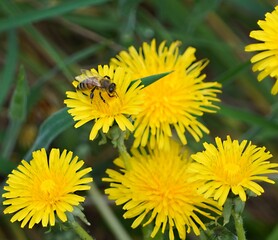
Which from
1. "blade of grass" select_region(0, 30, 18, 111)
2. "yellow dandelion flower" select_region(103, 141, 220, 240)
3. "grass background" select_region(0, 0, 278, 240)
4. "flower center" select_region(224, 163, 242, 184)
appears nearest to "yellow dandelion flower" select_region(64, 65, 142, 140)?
"yellow dandelion flower" select_region(103, 141, 220, 240)

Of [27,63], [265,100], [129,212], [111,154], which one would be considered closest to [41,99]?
[27,63]

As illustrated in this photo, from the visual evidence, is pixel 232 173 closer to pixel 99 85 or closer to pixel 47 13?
pixel 99 85

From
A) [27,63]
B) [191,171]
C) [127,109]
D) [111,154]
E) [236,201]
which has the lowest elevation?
[236,201]

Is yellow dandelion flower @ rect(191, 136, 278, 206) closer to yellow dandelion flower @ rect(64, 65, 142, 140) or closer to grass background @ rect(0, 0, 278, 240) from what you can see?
yellow dandelion flower @ rect(64, 65, 142, 140)

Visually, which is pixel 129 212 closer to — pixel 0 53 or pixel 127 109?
pixel 127 109

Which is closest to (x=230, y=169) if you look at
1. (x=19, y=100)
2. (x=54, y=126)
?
(x=54, y=126)

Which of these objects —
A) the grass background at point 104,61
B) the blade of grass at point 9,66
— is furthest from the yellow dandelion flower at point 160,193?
the blade of grass at point 9,66
